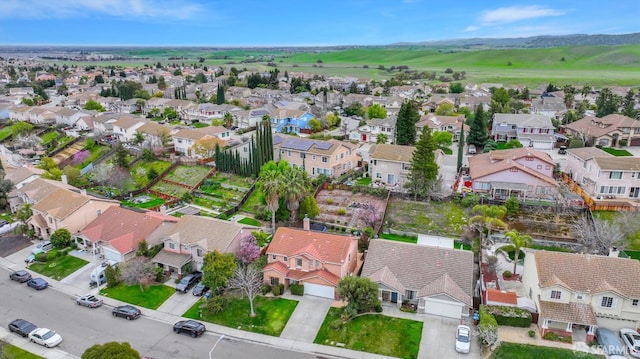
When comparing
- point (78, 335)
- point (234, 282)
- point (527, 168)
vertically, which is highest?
point (527, 168)

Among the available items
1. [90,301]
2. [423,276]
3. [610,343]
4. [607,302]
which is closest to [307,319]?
[423,276]

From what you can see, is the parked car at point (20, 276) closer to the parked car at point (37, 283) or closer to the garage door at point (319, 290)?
the parked car at point (37, 283)

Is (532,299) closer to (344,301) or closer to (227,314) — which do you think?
(344,301)

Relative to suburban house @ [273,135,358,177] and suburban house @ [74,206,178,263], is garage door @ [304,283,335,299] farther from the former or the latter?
suburban house @ [273,135,358,177]

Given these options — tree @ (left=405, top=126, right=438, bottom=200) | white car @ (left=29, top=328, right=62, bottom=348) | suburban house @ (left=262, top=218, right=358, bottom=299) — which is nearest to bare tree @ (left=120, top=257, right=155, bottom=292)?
white car @ (left=29, top=328, right=62, bottom=348)

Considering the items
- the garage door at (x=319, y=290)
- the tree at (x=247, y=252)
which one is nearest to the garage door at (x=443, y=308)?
the garage door at (x=319, y=290)

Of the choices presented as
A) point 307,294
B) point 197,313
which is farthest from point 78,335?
point 307,294

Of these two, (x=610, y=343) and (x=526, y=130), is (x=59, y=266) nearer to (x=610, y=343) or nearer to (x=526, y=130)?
(x=610, y=343)
